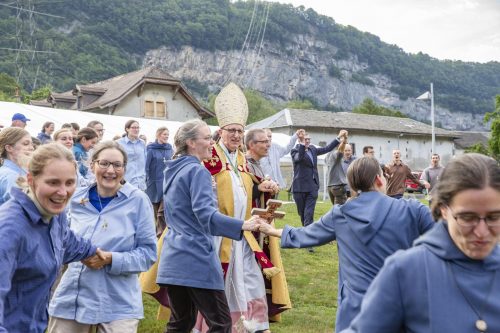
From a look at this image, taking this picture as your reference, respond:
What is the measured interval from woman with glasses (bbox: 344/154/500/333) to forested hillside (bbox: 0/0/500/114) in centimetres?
4458

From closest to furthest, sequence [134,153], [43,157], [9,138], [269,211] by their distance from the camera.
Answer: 1. [43,157]
2. [269,211]
3. [9,138]
4. [134,153]

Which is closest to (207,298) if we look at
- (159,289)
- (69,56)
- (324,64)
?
(159,289)

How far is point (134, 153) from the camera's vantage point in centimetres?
1090

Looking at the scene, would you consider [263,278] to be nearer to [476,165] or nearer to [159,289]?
[159,289]

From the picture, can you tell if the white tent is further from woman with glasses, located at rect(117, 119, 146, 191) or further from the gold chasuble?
the gold chasuble

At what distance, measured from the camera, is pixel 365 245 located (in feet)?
13.0

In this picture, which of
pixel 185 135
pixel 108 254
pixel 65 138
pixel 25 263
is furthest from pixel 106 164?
pixel 65 138

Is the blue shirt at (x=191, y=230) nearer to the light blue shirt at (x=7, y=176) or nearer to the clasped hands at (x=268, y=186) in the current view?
the light blue shirt at (x=7, y=176)

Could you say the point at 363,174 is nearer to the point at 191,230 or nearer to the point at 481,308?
the point at 191,230

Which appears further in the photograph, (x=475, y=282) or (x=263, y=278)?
(x=263, y=278)

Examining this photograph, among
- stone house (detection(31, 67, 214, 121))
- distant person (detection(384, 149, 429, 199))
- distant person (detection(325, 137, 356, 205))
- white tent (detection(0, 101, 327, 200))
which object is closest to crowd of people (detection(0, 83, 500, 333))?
distant person (detection(325, 137, 356, 205))

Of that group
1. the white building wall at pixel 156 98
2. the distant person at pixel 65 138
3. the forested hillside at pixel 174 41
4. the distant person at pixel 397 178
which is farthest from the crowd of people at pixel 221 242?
the forested hillside at pixel 174 41

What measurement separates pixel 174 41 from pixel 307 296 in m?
133

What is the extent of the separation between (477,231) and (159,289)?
13.3ft
